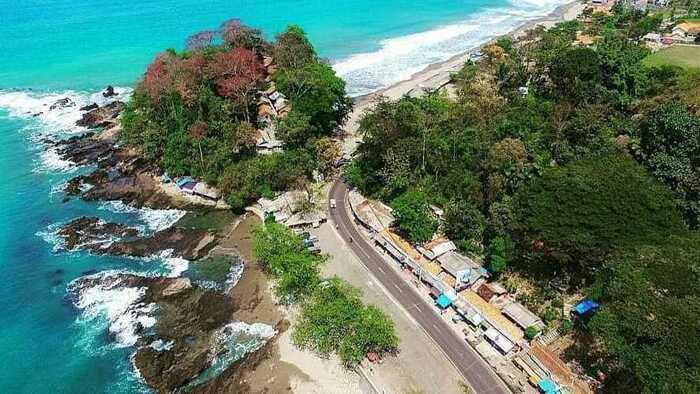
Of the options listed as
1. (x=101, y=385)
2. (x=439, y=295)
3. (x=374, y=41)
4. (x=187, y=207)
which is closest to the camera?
(x=101, y=385)

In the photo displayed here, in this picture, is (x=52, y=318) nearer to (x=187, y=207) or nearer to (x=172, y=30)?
(x=187, y=207)

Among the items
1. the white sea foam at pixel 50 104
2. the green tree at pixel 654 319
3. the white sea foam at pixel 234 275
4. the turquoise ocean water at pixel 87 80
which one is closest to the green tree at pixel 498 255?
the green tree at pixel 654 319

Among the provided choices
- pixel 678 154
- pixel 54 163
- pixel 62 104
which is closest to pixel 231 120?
pixel 54 163

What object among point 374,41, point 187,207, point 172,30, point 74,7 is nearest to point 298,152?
point 187,207

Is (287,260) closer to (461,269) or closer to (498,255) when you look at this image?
(461,269)

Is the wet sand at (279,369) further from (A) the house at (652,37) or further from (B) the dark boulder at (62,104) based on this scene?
(A) the house at (652,37)

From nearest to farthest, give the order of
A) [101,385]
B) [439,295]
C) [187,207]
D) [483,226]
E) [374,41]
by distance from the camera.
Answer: [101,385] → [439,295] → [483,226] → [187,207] → [374,41]
